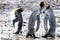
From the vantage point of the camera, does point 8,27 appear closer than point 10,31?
No

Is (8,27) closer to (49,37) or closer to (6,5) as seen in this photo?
(49,37)

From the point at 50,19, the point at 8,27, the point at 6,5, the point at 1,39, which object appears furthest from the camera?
the point at 6,5

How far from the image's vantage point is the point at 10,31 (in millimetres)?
7027

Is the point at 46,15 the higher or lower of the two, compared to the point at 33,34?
higher

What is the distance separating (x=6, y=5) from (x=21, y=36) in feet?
24.8

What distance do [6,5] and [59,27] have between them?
21.8 feet

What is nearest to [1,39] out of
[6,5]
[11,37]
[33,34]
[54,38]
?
[11,37]

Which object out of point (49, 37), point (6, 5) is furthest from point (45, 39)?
point (6, 5)

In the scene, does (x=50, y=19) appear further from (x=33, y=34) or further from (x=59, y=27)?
(x=59, y=27)

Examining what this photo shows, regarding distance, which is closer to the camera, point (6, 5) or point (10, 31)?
point (10, 31)

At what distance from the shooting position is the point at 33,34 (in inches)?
255

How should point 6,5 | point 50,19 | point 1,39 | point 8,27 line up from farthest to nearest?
point 6,5, point 8,27, point 50,19, point 1,39

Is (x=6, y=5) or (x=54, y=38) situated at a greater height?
(x=6, y=5)

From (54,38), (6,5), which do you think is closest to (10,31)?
(54,38)
